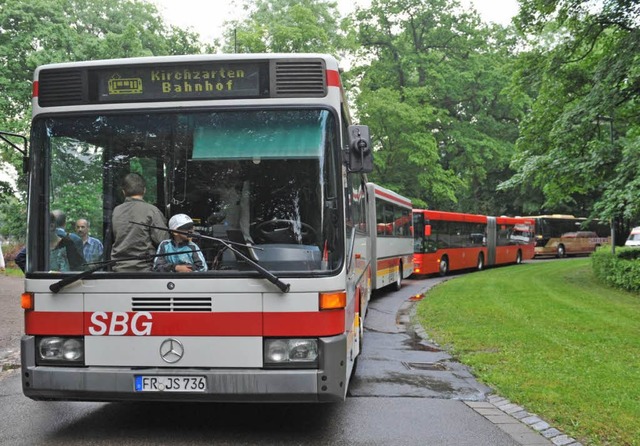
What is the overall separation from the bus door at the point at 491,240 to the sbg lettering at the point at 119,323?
1239 inches

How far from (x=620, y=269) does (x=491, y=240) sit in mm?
14931

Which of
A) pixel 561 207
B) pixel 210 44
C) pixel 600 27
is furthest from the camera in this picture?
pixel 561 207

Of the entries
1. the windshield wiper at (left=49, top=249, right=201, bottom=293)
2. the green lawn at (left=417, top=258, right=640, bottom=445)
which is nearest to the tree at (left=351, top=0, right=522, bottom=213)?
the green lawn at (left=417, top=258, right=640, bottom=445)

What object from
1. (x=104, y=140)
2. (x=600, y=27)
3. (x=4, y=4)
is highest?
(x=4, y=4)

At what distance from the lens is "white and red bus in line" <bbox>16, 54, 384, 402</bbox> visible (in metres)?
5.17

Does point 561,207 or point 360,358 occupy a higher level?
point 561,207

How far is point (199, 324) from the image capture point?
205 inches

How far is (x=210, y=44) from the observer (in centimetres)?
3634

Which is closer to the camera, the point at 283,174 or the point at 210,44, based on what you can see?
the point at 283,174

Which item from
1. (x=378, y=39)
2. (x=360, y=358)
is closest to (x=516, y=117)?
(x=378, y=39)

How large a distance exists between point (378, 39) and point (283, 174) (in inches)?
1484

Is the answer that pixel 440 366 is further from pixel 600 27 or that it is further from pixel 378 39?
pixel 378 39

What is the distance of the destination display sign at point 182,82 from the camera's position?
543 cm

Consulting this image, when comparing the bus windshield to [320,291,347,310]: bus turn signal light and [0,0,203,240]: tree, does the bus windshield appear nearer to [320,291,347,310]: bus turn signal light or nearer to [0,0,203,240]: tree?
[320,291,347,310]: bus turn signal light
